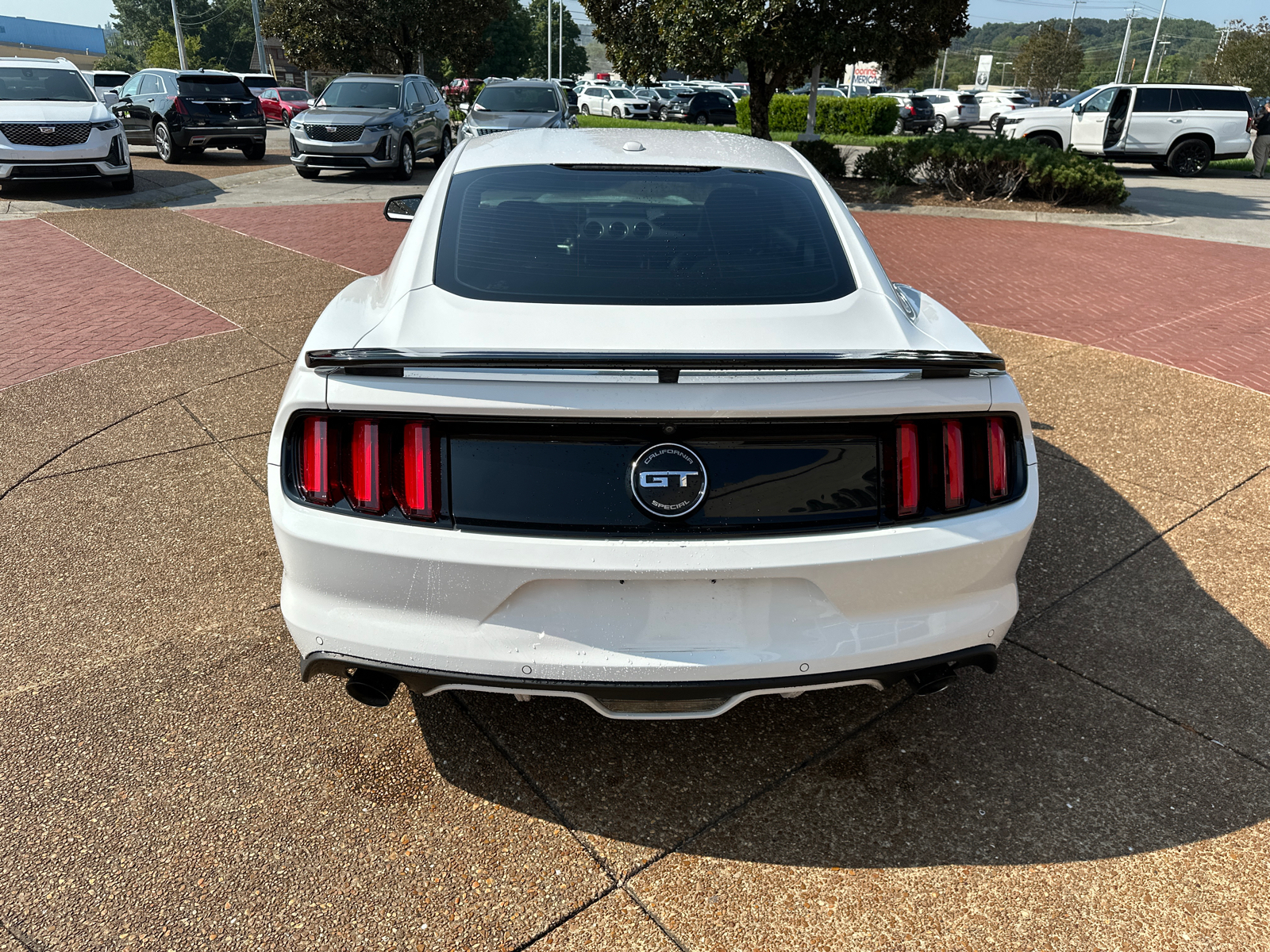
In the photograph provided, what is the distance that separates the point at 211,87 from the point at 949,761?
20.9m

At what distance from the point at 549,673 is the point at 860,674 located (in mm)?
781

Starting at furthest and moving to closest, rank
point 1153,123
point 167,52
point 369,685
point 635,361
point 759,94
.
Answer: point 167,52 → point 1153,123 → point 759,94 → point 369,685 → point 635,361

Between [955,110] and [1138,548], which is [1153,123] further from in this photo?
[955,110]

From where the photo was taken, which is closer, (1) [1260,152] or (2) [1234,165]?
(1) [1260,152]

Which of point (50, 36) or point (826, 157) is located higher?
point (50, 36)

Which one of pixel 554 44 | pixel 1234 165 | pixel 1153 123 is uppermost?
pixel 554 44

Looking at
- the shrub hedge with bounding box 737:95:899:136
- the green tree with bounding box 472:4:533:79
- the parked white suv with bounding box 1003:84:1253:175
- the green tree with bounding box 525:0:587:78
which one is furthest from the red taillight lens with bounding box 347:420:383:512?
the green tree with bounding box 525:0:587:78

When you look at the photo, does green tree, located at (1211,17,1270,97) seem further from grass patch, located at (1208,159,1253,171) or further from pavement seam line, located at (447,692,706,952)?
pavement seam line, located at (447,692,706,952)

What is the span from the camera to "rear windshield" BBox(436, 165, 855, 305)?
2.74m

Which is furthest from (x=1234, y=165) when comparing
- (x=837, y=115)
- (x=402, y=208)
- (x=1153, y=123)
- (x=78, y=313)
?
(x=78, y=313)

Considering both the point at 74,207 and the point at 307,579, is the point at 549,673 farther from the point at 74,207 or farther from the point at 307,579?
the point at 74,207

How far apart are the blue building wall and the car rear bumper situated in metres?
125

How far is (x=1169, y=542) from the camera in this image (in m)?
4.16

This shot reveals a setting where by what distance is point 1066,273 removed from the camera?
10242 mm
